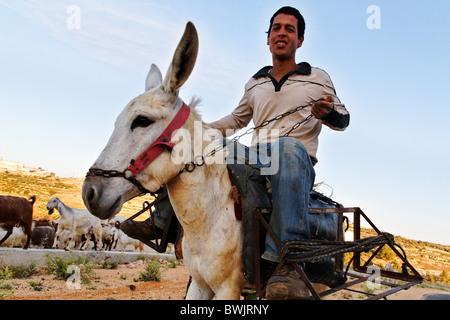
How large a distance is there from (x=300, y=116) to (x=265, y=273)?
1.64m

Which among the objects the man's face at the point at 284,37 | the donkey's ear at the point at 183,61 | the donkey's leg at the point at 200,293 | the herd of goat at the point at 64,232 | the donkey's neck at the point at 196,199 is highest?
the man's face at the point at 284,37

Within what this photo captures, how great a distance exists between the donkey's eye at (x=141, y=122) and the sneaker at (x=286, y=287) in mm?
1528

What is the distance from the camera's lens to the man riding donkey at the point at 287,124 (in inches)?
108

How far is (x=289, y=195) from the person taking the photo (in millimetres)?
2771

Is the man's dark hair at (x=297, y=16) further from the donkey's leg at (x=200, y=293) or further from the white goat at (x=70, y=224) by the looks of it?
the white goat at (x=70, y=224)

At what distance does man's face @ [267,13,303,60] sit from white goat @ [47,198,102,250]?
1703cm

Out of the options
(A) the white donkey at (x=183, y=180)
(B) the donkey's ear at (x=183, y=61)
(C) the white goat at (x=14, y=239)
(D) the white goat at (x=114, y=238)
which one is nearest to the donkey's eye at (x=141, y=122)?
(A) the white donkey at (x=183, y=180)

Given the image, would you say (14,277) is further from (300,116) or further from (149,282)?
(300,116)

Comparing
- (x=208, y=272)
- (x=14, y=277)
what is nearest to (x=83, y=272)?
(x=14, y=277)

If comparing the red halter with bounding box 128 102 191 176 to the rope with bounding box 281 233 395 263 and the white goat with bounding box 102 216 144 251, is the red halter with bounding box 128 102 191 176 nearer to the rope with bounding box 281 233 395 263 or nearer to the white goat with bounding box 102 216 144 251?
the rope with bounding box 281 233 395 263

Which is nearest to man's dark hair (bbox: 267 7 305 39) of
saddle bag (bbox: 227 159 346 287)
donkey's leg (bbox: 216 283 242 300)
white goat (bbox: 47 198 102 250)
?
saddle bag (bbox: 227 159 346 287)

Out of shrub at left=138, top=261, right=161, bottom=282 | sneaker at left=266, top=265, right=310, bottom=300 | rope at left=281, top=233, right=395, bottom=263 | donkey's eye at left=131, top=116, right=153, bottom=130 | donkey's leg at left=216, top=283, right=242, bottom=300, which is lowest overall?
shrub at left=138, top=261, right=161, bottom=282

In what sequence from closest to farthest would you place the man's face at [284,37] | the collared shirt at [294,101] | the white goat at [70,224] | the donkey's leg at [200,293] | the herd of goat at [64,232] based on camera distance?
the donkey's leg at [200,293] → the collared shirt at [294,101] → the man's face at [284,37] → the herd of goat at [64,232] → the white goat at [70,224]

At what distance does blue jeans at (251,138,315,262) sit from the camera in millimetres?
2729
